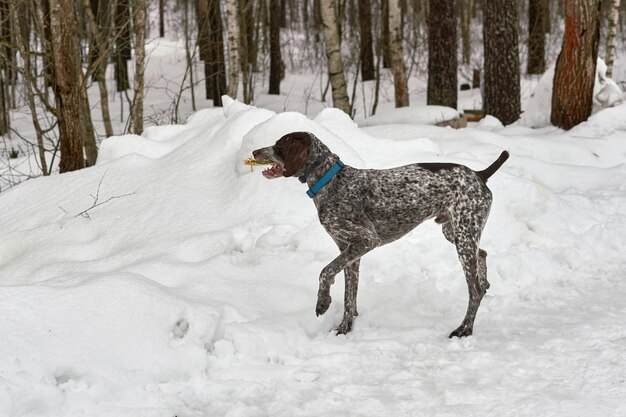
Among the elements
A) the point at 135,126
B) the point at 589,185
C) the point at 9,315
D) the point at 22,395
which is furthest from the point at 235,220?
the point at 135,126

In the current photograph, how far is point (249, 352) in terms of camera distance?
413 cm

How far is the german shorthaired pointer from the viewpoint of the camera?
4449 mm

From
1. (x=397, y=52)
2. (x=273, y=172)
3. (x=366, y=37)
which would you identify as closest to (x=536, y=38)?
(x=366, y=37)

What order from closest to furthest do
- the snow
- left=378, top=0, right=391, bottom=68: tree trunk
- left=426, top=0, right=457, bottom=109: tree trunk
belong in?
the snow, left=426, top=0, right=457, bottom=109: tree trunk, left=378, top=0, right=391, bottom=68: tree trunk

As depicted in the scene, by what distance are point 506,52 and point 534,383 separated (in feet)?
29.9

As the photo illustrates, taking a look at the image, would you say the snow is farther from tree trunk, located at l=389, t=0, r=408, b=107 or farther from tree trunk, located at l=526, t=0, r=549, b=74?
tree trunk, located at l=526, t=0, r=549, b=74

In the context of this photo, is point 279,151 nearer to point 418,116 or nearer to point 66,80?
point 66,80

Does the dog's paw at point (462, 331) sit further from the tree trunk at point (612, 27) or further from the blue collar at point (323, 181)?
the tree trunk at point (612, 27)

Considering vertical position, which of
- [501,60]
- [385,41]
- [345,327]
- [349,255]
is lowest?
[345,327]

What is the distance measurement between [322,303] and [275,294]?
711 millimetres

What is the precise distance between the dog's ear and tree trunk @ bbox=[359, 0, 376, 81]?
48.2 feet

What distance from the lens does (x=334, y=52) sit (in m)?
11.6

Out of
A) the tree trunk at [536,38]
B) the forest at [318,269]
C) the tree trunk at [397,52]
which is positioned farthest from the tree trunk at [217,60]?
the forest at [318,269]

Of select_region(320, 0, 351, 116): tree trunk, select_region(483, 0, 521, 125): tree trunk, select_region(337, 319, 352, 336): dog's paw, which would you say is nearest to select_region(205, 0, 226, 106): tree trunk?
select_region(320, 0, 351, 116): tree trunk
